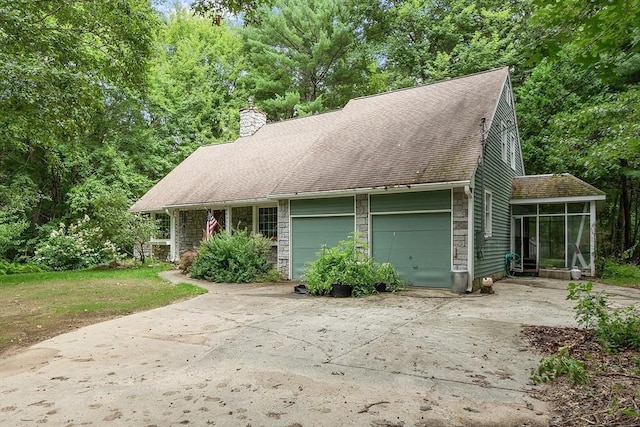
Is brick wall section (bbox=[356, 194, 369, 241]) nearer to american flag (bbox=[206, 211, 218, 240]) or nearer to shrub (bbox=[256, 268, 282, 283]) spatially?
shrub (bbox=[256, 268, 282, 283])

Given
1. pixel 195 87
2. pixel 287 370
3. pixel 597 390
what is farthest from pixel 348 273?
pixel 195 87

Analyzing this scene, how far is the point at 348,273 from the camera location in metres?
9.27

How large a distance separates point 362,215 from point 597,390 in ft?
25.4

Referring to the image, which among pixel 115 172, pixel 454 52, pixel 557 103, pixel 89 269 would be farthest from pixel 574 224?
pixel 115 172

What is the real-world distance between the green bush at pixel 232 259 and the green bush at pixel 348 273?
116 inches

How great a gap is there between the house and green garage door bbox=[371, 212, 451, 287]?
25mm

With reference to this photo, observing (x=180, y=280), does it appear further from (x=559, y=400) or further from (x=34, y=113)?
(x=559, y=400)

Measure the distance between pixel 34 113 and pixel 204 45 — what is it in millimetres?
22030

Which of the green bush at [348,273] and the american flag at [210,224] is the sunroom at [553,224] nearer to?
the green bush at [348,273]

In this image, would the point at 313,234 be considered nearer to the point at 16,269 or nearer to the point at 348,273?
the point at 348,273

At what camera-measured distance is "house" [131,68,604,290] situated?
9922mm

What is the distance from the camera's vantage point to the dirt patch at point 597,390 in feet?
9.68

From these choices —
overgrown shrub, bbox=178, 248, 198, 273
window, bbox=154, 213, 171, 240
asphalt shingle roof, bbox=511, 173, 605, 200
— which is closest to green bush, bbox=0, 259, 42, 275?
window, bbox=154, 213, 171, 240

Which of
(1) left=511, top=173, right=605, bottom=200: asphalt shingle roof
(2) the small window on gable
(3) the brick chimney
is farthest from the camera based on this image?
(3) the brick chimney
